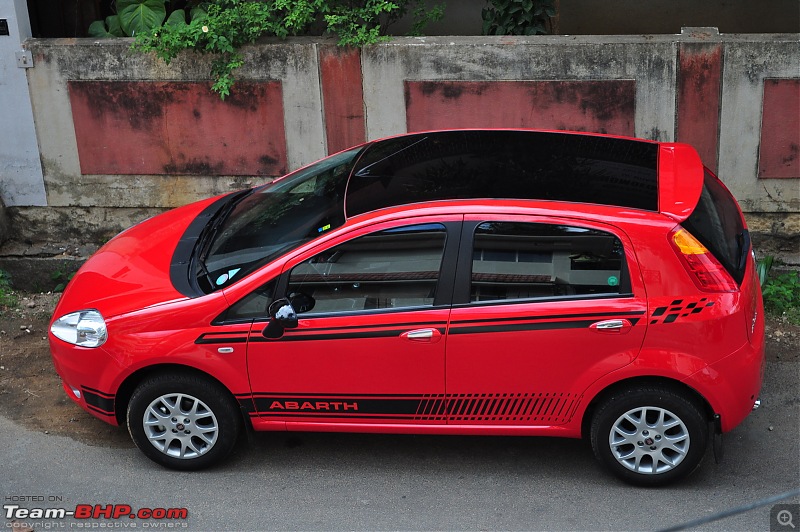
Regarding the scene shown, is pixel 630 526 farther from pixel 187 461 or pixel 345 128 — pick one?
pixel 345 128

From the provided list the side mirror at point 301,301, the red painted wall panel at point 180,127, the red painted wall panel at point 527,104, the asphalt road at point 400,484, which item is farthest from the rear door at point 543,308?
the red painted wall panel at point 180,127

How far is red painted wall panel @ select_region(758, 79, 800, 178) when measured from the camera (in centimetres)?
743

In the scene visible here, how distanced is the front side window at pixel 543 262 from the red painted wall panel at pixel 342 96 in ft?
11.2

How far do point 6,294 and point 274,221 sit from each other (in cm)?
351

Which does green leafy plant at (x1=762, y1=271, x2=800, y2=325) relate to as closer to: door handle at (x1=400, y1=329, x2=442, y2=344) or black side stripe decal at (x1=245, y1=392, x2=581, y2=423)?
black side stripe decal at (x1=245, y1=392, x2=581, y2=423)

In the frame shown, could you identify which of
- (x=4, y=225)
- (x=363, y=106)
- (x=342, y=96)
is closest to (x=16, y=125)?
(x=4, y=225)

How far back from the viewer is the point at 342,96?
7906mm

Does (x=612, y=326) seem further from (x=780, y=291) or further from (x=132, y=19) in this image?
(x=132, y=19)

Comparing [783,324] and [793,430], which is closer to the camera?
[793,430]

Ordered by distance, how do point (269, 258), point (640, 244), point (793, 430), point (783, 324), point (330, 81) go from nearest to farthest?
1. point (640, 244)
2. point (269, 258)
3. point (793, 430)
4. point (783, 324)
5. point (330, 81)

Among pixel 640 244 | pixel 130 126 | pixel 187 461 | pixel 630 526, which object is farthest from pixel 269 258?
pixel 130 126

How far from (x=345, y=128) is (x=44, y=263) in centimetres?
308

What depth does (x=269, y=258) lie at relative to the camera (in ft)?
16.4

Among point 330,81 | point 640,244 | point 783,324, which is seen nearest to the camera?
point 640,244
